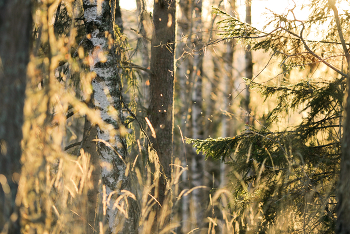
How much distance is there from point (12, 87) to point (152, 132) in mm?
1880

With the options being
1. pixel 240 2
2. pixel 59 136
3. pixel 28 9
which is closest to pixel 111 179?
pixel 59 136

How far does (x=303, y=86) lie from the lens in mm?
4016

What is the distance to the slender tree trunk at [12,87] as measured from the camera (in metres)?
1.86

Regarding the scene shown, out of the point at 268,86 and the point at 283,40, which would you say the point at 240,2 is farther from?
the point at 268,86

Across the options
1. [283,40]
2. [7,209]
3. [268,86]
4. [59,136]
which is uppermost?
[283,40]

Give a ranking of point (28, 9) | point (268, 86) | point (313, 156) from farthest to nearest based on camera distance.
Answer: point (268, 86) → point (313, 156) → point (28, 9)

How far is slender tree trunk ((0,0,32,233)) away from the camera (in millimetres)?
1864

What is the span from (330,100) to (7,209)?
155 inches

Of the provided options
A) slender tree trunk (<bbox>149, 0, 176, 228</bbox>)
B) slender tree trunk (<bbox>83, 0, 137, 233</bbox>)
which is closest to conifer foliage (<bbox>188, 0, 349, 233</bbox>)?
slender tree trunk (<bbox>149, 0, 176, 228</bbox>)

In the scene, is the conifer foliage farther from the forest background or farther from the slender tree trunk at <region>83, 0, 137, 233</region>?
the slender tree trunk at <region>83, 0, 137, 233</region>

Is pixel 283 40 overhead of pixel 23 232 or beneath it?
overhead

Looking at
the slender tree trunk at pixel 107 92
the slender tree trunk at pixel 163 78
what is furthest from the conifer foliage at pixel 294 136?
the slender tree trunk at pixel 107 92

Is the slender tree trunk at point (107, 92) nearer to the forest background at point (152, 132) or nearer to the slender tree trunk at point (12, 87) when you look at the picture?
the forest background at point (152, 132)

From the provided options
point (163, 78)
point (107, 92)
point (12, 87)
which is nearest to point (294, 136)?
point (163, 78)
